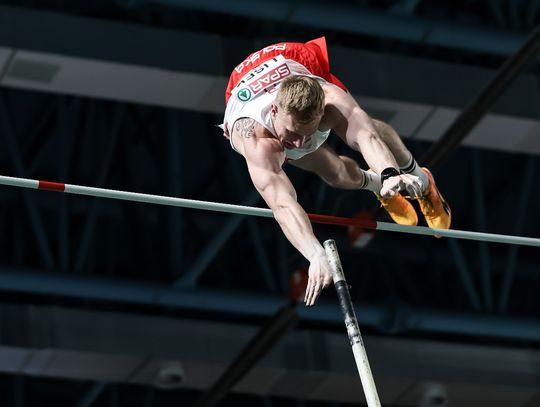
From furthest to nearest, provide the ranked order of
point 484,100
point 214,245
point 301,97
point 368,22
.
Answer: point 214,245 → point 368,22 → point 484,100 → point 301,97

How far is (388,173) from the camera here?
10680 millimetres

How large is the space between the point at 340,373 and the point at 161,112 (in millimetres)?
3967

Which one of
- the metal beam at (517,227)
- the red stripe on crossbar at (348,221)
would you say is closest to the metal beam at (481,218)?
the metal beam at (517,227)

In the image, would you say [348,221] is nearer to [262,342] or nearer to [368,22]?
[368,22]

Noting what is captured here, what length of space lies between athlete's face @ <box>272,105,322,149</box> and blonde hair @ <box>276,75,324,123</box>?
0.19 ft

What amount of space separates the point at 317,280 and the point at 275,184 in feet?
4.53

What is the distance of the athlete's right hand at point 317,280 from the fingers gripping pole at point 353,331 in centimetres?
4

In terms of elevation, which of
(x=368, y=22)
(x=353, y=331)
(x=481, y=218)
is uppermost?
(x=368, y=22)

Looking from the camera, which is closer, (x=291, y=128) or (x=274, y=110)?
(x=291, y=128)

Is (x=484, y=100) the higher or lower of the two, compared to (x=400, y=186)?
higher

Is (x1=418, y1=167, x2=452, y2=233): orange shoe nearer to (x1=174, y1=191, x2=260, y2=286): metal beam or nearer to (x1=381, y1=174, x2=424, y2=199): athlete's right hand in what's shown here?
(x1=381, y1=174, x2=424, y2=199): athlete's right hand

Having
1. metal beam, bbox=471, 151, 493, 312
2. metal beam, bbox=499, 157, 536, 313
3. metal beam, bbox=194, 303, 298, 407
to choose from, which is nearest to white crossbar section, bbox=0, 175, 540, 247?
metal beam, bbox=194, 303, 298, 407

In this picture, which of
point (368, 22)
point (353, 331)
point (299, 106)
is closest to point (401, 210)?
point (299, 106)

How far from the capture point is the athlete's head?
10.4 meters
